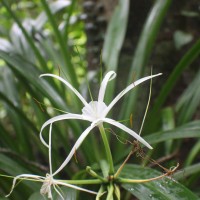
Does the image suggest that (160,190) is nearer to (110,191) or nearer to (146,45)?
(110,191)

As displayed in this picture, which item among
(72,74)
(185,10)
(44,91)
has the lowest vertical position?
(44,91)

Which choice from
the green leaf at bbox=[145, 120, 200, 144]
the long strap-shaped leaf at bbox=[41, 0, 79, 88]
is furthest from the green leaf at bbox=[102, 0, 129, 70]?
the green leaf at bbox=[145, 120, 200, 144]

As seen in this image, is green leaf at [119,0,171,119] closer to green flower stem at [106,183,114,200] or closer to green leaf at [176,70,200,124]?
green leaf at [176,70,200,124]

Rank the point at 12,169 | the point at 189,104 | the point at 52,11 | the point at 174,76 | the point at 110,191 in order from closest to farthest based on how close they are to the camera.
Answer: the point at 110,191 < the point at 12,169 < the point at 174,76 < the point at 189,104 < the point at 52,11

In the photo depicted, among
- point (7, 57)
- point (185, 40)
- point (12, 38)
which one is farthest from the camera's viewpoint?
point (12, 38)

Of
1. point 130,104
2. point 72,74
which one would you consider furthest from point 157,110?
point 72,74

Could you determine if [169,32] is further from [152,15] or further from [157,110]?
[157,110]

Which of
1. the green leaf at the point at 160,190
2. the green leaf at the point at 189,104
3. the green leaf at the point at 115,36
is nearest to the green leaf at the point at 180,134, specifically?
the green leaf at the point at 160,190

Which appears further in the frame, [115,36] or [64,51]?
[115,36]

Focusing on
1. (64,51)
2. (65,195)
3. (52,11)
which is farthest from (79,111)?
(52,11)

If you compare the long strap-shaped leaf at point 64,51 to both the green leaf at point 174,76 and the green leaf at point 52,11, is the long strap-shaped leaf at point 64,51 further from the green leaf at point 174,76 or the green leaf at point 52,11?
the green leaf at point 52,11

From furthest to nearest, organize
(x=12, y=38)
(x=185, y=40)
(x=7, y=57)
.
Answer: (x=12, y=38) < (x=185, y=40) < (x=7, y=57)
